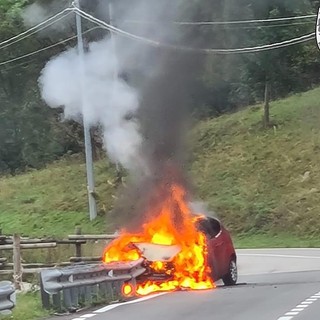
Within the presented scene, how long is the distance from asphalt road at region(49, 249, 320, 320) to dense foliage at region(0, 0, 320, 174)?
1165cm

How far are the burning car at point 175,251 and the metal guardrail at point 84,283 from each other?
1.16 feet

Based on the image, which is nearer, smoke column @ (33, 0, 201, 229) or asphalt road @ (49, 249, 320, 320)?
asphalt road @ (49, 249, 320, 320)

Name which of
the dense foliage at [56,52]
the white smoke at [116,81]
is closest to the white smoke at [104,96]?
the white smoke at [116,81]

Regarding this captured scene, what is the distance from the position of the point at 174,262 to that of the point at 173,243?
24.2 inches

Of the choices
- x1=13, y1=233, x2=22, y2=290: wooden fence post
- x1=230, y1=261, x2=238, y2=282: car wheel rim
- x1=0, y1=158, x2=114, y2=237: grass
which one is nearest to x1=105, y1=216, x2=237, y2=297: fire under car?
x1=230, y1=261, x2=238, y2=282: car wheel rim

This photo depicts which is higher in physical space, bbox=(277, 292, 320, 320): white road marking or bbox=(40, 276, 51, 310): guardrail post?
bbox=(40, 276, 51, 310): guardrail post

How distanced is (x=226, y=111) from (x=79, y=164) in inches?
331

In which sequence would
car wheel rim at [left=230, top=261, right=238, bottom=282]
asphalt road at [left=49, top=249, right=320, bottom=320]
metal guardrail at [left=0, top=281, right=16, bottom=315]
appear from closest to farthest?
metal guardrail at [left=0, top=281, right=16, bottom=315], asphalt road at [left=49, top=249, right=320, bottom=320], car wheel rim at [left=230, top=261, right=238, bottom=282]

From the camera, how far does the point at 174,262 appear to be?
17234mm

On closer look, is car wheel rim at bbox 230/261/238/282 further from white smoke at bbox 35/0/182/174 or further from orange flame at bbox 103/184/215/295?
white smoke at bbox 35/0/182/174

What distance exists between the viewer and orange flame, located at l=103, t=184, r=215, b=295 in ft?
56.9

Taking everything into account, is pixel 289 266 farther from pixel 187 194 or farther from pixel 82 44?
pixel 82 44

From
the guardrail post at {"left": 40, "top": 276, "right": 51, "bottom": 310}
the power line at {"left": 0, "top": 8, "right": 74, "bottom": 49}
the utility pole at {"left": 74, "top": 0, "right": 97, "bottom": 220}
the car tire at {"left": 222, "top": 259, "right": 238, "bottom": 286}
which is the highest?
the power line at {"left": 0, "top": 8, "right": 74, "bottom": 49}

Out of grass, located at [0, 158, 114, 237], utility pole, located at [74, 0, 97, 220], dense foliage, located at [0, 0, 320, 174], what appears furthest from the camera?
grass, located at [0, 158, 114, 237]
